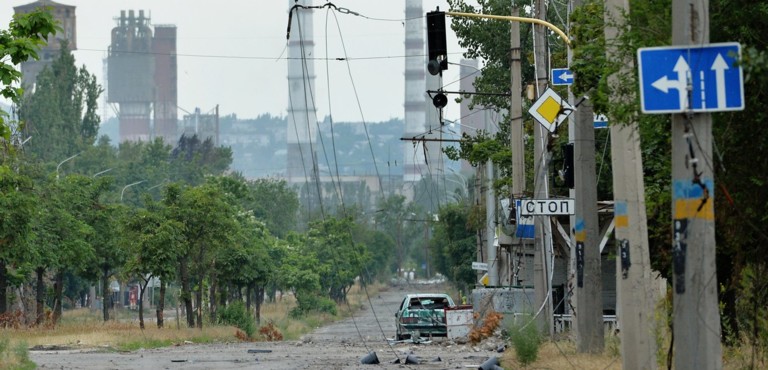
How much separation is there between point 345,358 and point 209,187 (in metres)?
26.8

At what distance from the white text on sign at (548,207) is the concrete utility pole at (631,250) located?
7.51m

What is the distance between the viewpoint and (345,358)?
3097 centimetres

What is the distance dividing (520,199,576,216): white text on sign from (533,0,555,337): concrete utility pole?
2588mm

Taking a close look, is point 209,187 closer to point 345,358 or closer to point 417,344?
point 417,344

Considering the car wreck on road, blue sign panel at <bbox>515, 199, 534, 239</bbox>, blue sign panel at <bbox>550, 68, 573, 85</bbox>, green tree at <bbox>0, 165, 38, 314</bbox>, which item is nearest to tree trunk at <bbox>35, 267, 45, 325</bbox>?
green tree at <bbox>0, 165, 38, 314</bbox>

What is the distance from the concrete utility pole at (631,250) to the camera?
58.5ft

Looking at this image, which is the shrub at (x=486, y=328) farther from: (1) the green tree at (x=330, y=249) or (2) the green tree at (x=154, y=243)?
(1) the green tree at (x=330, y=249)

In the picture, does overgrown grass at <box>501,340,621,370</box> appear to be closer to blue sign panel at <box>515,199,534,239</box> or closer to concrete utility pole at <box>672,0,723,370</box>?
concrete utility pole at <box>672,0,723,370</box>

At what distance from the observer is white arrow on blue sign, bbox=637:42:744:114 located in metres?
12.3

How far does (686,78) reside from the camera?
12.5 meters

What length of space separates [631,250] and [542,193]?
1196 centimetres

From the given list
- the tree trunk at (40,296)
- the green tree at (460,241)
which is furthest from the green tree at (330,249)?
the tree trunk at (40,296)

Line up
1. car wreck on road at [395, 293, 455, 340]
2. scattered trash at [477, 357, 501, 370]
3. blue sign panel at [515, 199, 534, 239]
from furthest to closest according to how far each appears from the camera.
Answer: car wreck on road at [395, 293, 455, 340] < blue sign panel at [515, 199, 534, 239] < scattered trash at [477, 357, 501, 370]

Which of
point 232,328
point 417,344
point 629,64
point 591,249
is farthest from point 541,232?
point 232,328
